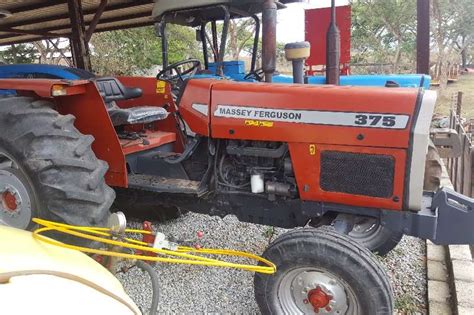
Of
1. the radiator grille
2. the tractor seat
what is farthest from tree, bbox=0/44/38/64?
the radiator grille

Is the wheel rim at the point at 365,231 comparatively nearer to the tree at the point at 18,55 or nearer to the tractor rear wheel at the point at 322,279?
the tractor rear wheel at the point at 322,279

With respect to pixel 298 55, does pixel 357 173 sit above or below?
below

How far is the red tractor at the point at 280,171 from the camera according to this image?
2.16m

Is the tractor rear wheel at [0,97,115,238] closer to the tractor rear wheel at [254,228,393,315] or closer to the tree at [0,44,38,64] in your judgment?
the tractor rear wheel at [254,228,393,315]

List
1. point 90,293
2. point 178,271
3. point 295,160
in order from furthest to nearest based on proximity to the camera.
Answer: point 178,271
point 295,160
point 90,293

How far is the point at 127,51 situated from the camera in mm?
16469

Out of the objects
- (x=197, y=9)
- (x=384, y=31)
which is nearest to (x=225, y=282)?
(x=197, y=9)

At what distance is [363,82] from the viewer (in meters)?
4.11

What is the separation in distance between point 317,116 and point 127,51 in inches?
605

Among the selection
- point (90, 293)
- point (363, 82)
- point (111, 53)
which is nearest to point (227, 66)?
point (363, 82)

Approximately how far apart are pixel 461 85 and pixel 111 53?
15.3 metres

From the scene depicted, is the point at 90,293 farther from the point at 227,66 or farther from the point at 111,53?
the point at 111,53

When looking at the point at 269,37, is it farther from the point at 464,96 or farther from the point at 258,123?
the point at 464,96

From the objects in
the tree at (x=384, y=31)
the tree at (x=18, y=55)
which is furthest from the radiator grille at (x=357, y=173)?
the tree at (x=18, y=55)
